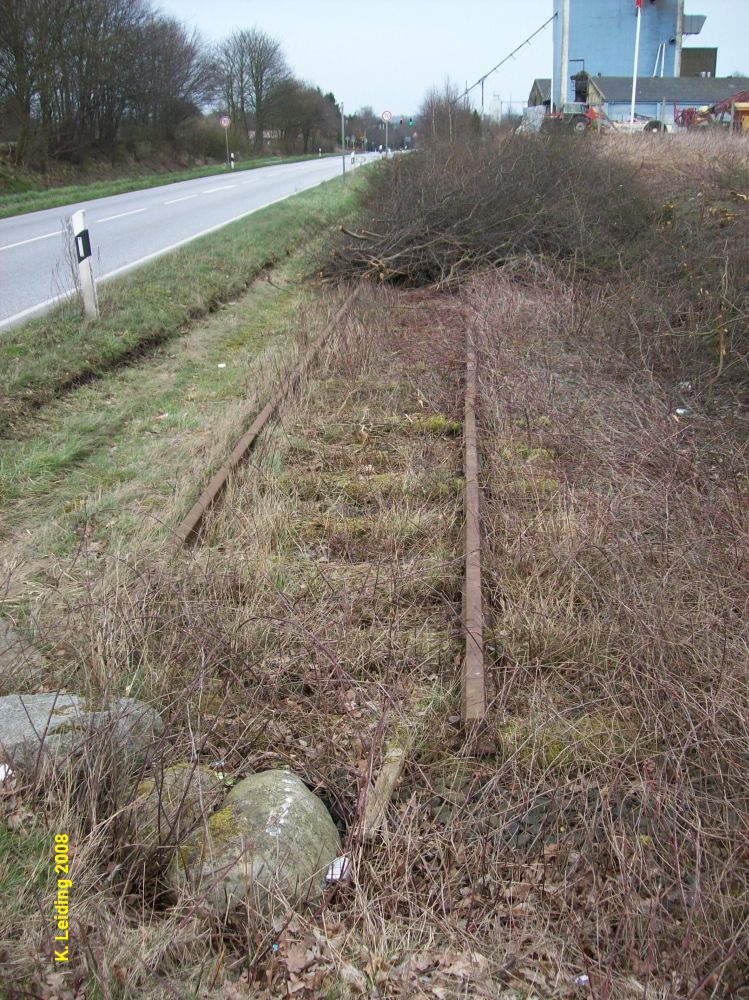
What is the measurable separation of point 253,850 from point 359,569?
7.31 feet

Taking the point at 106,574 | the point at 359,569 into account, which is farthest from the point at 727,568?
the point at 106,574

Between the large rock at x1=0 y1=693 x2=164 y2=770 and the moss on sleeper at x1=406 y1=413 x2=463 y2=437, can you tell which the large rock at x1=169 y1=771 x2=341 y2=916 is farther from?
the moss on sleeper at x1=406 y1=413 x2=463 y2=437

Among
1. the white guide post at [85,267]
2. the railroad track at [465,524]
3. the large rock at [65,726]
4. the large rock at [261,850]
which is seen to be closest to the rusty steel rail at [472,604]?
the railroad track at [465,524]

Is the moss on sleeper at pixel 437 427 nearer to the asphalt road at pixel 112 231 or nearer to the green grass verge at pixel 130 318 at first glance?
the green grass verge at pixel 130 318

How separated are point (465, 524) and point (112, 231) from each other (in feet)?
52.9

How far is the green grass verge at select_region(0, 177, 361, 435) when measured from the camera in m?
7.90

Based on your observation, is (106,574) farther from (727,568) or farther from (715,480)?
(715,480)

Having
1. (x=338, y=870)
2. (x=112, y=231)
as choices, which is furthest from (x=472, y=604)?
(x=112, y=231)

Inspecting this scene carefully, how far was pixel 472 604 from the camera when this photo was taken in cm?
418

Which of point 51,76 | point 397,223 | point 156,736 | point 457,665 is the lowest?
point 457,665

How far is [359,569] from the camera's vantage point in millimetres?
4789

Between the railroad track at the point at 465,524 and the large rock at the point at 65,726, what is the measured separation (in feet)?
3.04

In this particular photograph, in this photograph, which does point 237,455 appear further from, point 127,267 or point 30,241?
point 30,241

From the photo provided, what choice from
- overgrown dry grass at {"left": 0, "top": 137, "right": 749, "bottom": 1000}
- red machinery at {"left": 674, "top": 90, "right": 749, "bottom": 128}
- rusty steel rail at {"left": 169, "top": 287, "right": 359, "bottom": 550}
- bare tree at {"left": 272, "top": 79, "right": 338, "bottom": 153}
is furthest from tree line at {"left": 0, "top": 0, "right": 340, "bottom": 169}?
overgrown dry grass at {"left": 0, "top": 137, "right": 749, "bottom": 1000}
